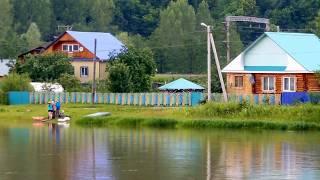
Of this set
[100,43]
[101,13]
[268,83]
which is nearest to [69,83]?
[100,43]

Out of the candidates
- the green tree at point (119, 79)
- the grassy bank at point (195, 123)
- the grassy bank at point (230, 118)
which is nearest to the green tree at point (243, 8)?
the green tree at point (119, 79)

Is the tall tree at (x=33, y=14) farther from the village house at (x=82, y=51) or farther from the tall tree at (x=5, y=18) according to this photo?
the village house at (x=82, y=51)

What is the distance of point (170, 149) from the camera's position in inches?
1324

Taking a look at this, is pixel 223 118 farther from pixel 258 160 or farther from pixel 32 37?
pixel 32 37

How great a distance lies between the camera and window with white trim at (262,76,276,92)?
199ft

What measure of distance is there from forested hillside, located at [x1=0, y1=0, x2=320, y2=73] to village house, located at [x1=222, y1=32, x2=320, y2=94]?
3751 cm

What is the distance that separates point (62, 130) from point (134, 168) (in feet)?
59.5

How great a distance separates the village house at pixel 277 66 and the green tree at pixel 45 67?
1630 centimetres

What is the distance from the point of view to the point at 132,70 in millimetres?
67062

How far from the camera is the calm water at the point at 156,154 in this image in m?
26.0

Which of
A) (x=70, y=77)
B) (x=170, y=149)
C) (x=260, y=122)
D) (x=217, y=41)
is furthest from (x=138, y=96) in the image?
(x=217, y=41)

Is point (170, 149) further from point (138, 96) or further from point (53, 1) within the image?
point (53, 1)

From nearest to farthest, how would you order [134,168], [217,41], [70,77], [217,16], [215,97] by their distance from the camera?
[134,168]
[215,97]
[70,77]
[217,41]
[217,16]

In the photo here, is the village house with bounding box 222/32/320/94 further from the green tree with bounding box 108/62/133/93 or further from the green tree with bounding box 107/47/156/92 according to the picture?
the green tree with bounding box 108/62/133/93
